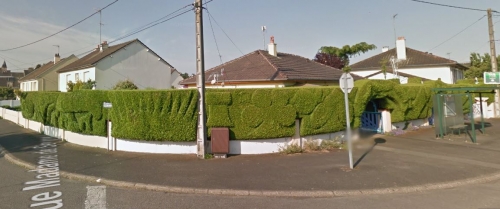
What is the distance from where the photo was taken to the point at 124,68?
945 inches

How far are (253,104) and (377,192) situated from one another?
444cm

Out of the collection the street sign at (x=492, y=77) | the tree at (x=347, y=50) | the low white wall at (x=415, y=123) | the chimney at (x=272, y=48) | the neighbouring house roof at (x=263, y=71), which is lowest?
the low white wall at (x=415, y=123)

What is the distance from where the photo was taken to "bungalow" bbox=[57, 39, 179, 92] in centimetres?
2244

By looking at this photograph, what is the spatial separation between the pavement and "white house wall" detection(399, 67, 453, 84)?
20.7m

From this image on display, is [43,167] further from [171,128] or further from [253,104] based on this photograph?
[253,104]

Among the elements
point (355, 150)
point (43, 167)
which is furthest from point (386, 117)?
point (43, 167)

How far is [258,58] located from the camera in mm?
16406

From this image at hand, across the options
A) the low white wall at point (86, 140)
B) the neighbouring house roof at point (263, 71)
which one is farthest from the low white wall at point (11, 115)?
the neighbouring house roof at point (263, 71)

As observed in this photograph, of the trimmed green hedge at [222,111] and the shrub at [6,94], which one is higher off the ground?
the shrub at [6,94]

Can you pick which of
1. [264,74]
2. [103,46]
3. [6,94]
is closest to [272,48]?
[264,74]

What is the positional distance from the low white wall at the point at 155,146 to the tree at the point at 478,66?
47180 millimetres

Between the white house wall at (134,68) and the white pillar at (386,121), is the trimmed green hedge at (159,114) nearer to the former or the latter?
the white pillar at (386,121)

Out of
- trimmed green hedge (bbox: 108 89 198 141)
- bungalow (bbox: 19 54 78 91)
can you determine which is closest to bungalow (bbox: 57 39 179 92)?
bungalow (bbox: 19 54 78 91)

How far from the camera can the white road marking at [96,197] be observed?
174 inches
